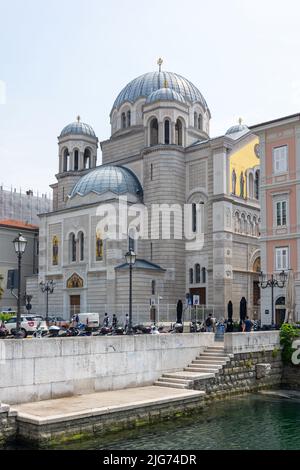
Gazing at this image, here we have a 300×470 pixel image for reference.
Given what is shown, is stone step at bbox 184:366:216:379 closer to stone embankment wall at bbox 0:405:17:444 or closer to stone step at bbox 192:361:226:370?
stone step at bbox 192:361:226:370

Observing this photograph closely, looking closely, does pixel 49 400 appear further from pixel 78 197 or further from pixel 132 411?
pixel 78 197

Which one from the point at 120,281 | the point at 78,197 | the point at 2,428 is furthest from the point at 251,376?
the point at 78,197

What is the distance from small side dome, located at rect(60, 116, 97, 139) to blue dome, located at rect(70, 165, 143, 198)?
26.6ft

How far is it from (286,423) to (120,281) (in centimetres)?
2731

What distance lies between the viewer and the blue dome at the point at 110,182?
49.9m

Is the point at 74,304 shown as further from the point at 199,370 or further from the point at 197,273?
the point at 199,370

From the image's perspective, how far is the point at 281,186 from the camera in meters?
36.8

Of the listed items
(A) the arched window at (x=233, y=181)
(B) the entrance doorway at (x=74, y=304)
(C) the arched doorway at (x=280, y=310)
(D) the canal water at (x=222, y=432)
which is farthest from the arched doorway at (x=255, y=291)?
(D) the canal water at (x=222, y=432)

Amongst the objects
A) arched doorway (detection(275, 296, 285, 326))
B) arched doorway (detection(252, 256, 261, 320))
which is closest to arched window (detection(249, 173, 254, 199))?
arched doorway (detection(252, 256, 261, 320))

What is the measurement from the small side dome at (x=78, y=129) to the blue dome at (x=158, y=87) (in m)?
3.94

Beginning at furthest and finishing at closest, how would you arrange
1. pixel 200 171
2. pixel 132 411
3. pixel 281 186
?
1. pixel 200 171
2. pixel 281 186
3. pixel 132 411

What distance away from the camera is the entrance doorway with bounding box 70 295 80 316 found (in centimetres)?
4966

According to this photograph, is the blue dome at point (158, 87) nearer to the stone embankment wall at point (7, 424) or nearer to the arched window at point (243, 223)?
the arched window at point (243, 223)

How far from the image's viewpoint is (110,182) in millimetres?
50156
